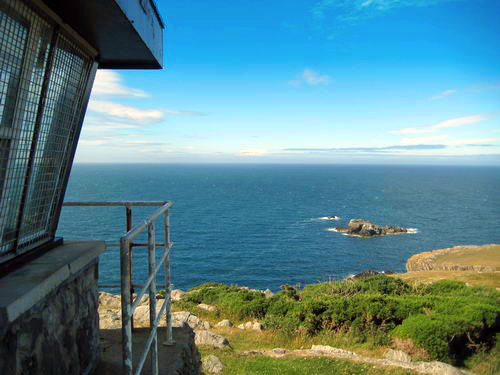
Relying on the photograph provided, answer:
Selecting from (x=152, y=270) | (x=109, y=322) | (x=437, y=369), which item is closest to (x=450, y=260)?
(x=437, y=369)

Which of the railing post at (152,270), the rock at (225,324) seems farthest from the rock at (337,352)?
the railing post at (152,270)

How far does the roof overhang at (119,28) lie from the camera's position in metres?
3.04

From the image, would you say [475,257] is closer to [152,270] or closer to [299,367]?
[299,367]

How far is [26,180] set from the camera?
344 cm

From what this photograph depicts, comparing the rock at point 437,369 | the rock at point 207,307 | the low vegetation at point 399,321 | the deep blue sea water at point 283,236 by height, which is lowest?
the deep blue sea water at point 283,236

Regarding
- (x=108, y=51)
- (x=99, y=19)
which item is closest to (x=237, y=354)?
(x=108, y=51)

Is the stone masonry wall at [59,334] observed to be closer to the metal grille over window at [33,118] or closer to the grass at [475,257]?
the metal grille over window at [33,118]

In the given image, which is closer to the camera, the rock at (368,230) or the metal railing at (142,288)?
the metal railing at (142,288)

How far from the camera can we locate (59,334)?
326cm

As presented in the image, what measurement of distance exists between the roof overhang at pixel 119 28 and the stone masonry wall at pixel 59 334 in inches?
91.1

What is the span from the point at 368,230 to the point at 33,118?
204 ft

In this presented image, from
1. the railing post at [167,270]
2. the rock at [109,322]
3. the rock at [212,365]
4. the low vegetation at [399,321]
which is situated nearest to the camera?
the railing post at [167,270]

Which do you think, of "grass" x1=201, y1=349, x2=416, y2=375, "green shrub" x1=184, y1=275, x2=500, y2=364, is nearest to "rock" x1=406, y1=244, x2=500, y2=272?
"green shrub" x1=184, y1=275, x2=500, y2=364

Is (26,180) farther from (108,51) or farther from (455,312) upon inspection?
(455,312)
